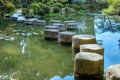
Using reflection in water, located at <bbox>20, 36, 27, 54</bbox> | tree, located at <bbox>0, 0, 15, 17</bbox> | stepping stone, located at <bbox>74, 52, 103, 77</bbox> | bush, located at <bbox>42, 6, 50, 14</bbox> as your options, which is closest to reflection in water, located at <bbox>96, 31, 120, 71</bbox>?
stepping stone, located at <bbox>74, 52, 103, 77</bbox>

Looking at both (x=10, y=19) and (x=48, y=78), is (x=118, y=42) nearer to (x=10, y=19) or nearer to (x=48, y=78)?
(x=48, y=78)

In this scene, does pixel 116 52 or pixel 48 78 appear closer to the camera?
pixel 48 78

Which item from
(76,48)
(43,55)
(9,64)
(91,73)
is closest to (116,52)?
(76,48)

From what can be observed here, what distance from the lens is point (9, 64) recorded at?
968 cm

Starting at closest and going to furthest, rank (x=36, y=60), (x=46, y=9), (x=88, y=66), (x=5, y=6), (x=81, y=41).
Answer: (x=88, y=66) < (x=36, y=60) < (x=81, y=41) < (x=5, y=6) < (x=46, y=9)

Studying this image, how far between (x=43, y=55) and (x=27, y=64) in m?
1.56

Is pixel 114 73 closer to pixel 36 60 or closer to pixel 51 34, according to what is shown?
pixel 36 60

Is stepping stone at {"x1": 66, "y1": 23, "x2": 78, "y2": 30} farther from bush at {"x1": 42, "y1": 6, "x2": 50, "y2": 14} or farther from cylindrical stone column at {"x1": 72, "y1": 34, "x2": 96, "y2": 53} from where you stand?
bush at {"x1": 42, "y1": 6, "x2": 50, "y2": 14}

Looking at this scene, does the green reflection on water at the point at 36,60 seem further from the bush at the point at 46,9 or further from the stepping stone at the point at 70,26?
the bush at the point at 46,9

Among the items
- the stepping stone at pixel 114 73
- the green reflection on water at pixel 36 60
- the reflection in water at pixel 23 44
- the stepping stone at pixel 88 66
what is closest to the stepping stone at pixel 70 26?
A: the reflection in water at pixel 23 44

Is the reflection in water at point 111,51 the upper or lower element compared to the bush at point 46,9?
lower

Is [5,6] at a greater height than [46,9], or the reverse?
[5,6]

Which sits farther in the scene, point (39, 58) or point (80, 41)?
point (80, 41)

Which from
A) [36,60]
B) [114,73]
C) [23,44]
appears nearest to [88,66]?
[114,73]
